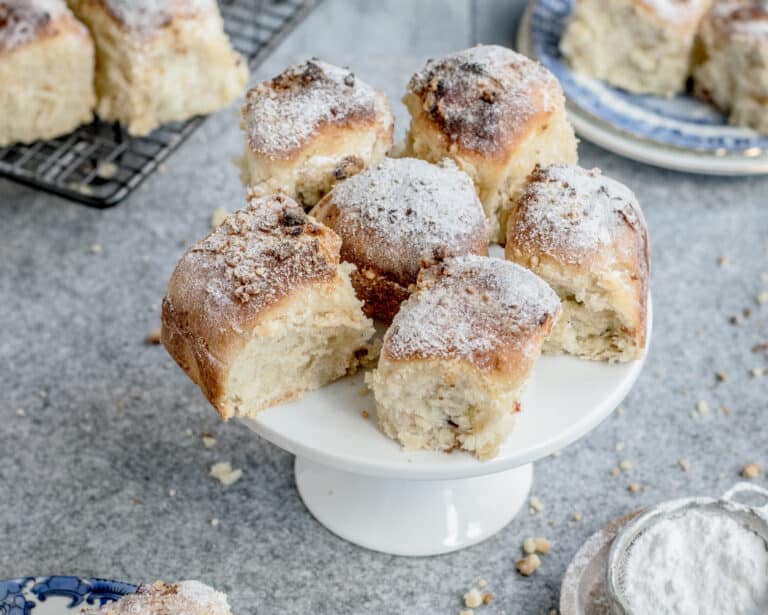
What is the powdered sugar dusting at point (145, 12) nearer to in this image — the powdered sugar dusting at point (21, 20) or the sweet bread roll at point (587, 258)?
the powdered sugar dusting at point (21, 20)

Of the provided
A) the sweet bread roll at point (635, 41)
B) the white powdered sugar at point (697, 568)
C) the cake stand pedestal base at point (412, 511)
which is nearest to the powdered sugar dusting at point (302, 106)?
the cake stand pedestal base at point (412, 511)

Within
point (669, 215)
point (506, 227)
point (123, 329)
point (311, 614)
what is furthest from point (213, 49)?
point (311, 614)

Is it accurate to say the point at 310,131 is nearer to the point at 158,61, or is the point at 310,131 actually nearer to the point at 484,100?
the point at 484,100

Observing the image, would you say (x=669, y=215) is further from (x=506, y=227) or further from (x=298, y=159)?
(x=298, y=159)

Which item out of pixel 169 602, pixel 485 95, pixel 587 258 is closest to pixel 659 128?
pixel 485 95

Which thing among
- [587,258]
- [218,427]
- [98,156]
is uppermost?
[587,258]

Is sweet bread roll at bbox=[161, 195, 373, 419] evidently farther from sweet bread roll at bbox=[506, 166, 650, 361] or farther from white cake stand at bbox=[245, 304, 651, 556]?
sweet bread roll at bbox=[506, 166, 650, 361]

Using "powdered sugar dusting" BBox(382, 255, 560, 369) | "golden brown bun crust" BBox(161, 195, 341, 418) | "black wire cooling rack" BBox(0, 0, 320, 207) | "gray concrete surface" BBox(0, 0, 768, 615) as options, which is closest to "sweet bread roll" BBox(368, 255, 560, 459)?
"powdered sugar dusting" BBox(382, 255, 560, 369)
